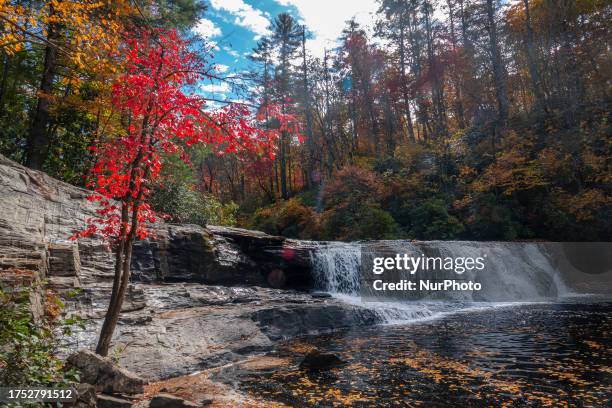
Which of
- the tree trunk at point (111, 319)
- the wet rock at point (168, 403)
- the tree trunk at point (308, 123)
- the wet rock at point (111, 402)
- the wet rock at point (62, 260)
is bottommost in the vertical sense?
the wet rock at point (168, 403)

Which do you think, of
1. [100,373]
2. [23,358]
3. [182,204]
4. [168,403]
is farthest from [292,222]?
[23,358]

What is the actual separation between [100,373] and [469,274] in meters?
15.3

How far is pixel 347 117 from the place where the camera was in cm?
3681

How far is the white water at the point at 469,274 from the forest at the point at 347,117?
2.24 metres

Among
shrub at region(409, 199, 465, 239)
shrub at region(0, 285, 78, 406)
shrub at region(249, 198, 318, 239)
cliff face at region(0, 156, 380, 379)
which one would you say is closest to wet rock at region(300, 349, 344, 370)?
cliff face at region(0, 156, 380, 379)

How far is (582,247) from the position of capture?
Answer: 59.5ft

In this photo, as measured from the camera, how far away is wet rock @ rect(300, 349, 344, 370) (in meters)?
6.72

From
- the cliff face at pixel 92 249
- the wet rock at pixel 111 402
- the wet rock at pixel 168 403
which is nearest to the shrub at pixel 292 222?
the cliff face at pixel 92 249

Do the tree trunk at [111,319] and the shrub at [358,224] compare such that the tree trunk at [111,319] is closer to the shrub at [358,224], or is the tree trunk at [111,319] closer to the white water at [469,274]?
the white water at [469,274]

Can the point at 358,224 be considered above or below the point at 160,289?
above

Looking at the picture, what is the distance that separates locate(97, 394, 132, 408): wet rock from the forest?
267 cm

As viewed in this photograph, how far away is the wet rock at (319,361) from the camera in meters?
6.72

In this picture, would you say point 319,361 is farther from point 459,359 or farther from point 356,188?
point 356,188

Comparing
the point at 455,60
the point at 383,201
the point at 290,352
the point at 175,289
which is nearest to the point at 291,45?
the point at 455,60
